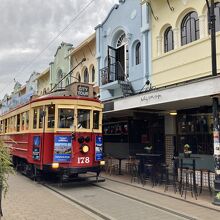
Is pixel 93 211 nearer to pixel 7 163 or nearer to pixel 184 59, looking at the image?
pixel 7 163

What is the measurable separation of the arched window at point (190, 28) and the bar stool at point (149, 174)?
5485mm

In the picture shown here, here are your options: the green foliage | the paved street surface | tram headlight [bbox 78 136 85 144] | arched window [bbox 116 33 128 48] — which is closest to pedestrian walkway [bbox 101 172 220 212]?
the paved street surface

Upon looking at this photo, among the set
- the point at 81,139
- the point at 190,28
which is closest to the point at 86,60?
the point at 190,28

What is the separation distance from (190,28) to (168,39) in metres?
1.49

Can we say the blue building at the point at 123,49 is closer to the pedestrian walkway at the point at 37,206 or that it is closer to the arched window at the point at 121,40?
the arched window at the point at 121,40

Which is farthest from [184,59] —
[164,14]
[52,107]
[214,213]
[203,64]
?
[214,213]

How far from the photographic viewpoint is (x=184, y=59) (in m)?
14.3

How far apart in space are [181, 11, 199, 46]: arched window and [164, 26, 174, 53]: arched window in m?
0.81

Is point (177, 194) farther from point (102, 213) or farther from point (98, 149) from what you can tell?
point (98, 149)

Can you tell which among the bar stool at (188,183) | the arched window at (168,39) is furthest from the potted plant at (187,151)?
the arched window at (168,39)

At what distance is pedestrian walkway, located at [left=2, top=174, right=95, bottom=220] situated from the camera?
792 centimetres

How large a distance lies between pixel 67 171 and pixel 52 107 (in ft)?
7.45

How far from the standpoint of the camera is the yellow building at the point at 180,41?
13.5 meters

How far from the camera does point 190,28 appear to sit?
14.6 meters
